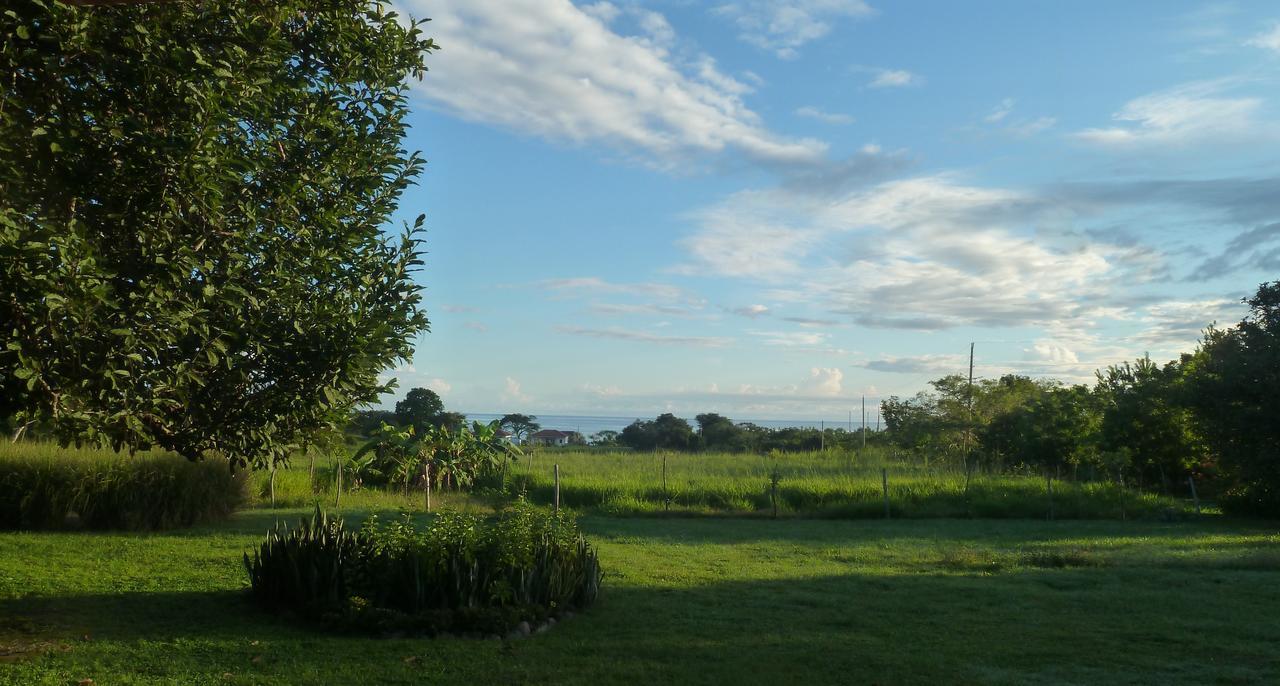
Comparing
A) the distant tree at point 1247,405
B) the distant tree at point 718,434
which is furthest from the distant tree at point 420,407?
the distant tree at point 1247,405

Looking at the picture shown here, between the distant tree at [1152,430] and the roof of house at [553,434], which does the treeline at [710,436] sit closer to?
the roof of house at [553,434]

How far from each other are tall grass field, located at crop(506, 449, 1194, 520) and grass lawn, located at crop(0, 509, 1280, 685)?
304 inches

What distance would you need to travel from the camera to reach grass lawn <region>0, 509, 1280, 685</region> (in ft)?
21.3

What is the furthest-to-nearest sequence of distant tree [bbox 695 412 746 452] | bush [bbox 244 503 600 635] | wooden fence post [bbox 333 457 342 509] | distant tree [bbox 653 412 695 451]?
distant tree [bbox 653 412 695 451], distant tree [bbox 695 412 746 452], wooden fence post [bbox 333 457 342 509], bush [bbox 244 503 600 635]

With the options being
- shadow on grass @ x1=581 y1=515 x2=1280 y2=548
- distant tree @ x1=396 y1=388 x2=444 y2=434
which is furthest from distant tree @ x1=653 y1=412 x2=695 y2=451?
shadow on grass @ x1=581 y1=515 x2=1280 y2=548

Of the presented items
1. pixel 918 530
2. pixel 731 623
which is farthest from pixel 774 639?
pixel 918 530

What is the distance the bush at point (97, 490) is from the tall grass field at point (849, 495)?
28.1ft

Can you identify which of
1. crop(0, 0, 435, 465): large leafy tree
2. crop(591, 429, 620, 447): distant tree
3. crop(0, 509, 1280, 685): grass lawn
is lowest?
crop(0, 509, 1280, 685): grass lawn

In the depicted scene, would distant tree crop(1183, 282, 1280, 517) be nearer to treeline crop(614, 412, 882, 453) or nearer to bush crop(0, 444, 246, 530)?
bush crop(0, 444, 246, 530)

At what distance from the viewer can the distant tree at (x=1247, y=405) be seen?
20047mm

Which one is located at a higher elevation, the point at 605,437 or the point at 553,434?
the point at 553,434

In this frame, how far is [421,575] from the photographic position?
25.1 feet

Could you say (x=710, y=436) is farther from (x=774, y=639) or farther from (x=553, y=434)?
(x=774, y=639)

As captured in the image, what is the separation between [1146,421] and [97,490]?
26840mm
